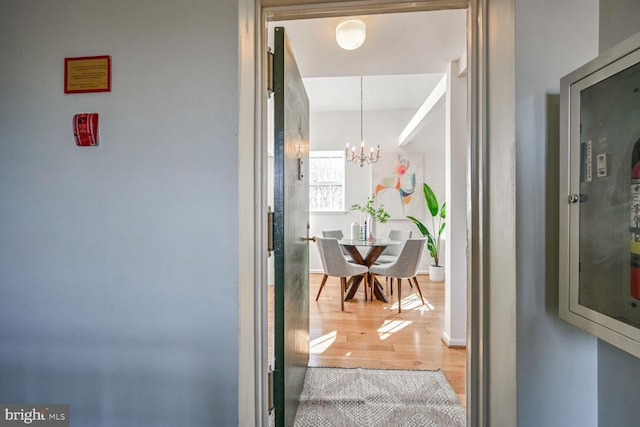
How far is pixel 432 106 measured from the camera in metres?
3.37

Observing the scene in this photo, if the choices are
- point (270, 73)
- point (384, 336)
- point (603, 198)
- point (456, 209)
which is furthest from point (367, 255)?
point (603, 198)

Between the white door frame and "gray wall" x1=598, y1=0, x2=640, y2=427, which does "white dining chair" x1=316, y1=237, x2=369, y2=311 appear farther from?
"gray wall" x1=598, y1=0, x2=640, y2=427

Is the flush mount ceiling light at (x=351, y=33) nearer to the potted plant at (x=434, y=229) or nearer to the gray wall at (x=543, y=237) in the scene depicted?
the gray wall at (x=543, y=237)

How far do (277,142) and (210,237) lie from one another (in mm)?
565

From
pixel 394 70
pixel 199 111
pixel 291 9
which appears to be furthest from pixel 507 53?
pixel 394 70

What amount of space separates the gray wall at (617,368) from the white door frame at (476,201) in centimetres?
28

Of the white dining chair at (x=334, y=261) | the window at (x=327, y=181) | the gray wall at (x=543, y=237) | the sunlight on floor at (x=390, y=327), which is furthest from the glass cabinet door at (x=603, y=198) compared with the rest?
the window at (x=327, y=181)

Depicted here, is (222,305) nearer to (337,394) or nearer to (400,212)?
(337,394)

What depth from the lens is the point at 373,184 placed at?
18.1 ft

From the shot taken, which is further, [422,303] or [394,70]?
Result: [422,303]

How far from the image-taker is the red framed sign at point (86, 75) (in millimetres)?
1174

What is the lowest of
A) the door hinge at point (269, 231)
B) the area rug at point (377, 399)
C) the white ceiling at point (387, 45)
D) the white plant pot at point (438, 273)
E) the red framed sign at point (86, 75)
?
the area rug at point (377, 399)

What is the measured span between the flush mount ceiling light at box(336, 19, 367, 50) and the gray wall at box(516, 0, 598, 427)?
114 centimetres

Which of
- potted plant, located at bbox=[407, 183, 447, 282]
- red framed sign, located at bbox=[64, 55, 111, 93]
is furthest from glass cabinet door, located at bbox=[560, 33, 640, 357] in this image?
potted plant, located at bbox=[407, 183, 447, 282]
